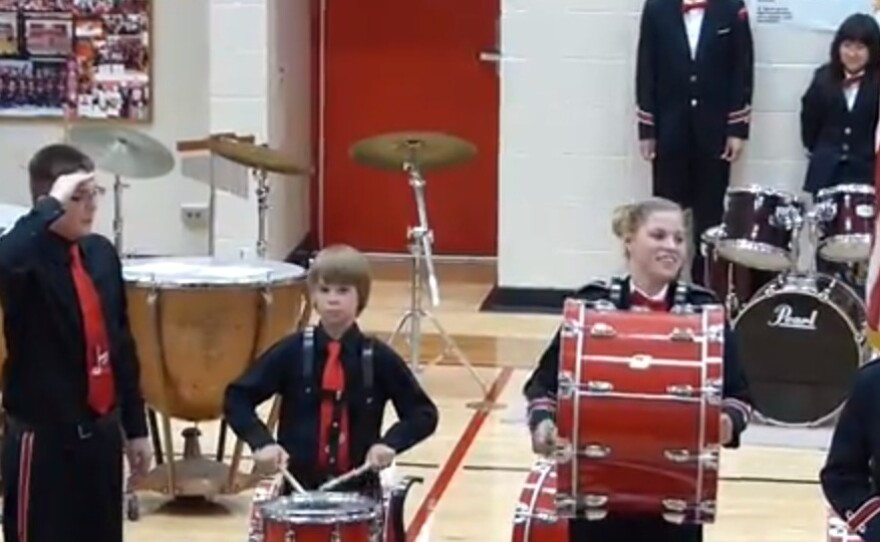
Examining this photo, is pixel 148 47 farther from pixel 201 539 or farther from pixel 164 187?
pixel 201 539

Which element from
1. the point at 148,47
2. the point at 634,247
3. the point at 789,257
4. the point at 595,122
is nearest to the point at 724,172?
the point at 595,122

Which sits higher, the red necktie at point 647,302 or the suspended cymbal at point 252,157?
the suspended cymbal at point 252,157

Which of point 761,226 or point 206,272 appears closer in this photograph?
point 206,272

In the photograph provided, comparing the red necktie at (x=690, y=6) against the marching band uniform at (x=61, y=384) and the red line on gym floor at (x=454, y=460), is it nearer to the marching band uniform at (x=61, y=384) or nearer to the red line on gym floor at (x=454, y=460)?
the red line on gym floor at (x=454, y=460)

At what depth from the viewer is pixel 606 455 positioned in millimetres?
3943

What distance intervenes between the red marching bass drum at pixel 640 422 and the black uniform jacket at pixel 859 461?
1.44 ft

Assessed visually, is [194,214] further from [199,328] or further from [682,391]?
[682,391]

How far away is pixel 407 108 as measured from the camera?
11.5 m

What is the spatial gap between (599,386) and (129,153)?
4.01m

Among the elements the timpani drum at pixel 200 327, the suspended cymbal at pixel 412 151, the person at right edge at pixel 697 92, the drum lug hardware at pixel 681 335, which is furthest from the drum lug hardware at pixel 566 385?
the person at right edge at pixel 697 92

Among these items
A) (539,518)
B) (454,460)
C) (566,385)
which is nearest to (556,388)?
(566,385)

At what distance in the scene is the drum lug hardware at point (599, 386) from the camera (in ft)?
12.9

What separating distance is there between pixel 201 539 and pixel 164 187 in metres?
5.10

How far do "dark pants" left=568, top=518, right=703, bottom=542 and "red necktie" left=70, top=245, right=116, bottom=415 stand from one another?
121cm
